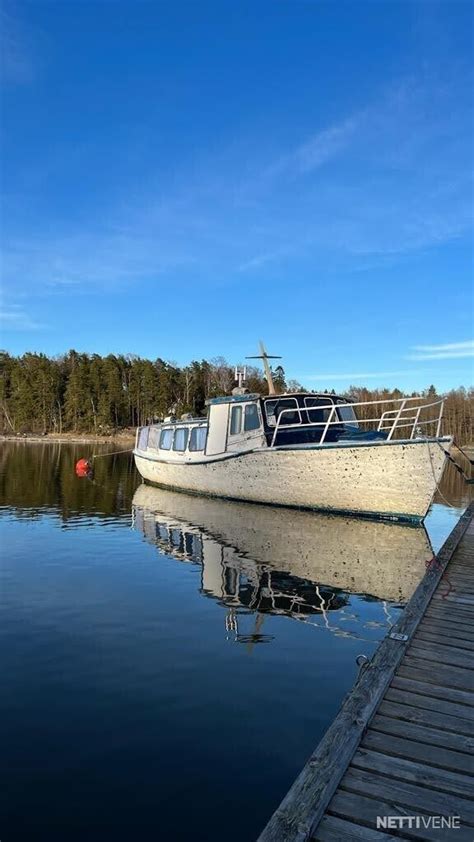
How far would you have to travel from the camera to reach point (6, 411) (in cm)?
8612

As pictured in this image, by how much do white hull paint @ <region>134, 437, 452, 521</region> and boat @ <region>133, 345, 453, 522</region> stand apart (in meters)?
0.03

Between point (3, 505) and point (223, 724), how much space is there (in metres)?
15.6

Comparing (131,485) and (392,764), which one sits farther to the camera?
(131,485)

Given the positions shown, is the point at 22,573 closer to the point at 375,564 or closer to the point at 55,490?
the point at 375,564

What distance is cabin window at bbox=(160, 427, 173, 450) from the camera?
25566 mm

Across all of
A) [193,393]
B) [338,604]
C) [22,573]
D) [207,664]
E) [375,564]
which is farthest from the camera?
[193,393]

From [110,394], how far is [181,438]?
58426mm

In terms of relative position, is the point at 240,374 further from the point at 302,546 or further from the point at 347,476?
the point at 302,546

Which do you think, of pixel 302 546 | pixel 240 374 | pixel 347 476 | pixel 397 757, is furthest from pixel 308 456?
pixel 397 757

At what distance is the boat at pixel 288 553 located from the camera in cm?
1003

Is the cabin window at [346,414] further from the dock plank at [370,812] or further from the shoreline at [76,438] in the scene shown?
the shoreline at [76,438]

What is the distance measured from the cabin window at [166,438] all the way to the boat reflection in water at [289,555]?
5571 mm

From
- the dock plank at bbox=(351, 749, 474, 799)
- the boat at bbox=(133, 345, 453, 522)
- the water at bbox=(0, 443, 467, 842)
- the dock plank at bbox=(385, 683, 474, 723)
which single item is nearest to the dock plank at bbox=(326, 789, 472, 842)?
the dock plank at bbox=(351, 749, 474, 799)

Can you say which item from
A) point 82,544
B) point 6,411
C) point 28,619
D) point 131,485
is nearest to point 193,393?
point 6,411
